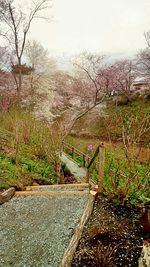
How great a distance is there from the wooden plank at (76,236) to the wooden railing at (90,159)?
1.81ft

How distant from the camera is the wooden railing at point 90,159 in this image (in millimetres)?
5730

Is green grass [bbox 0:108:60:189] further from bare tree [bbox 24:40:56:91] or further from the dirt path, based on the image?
bare tree [bbox 24:40:56:91]

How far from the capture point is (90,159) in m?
12.7

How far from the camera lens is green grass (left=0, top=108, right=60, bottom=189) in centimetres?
712

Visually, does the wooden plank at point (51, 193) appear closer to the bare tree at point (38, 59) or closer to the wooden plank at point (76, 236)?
the wooden plank at point (76, 236)

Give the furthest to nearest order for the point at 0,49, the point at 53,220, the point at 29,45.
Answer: the point at 29,45, the point at 0,49, the point at 53,220

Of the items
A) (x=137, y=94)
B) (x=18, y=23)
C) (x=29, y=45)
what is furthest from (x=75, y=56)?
(x=18, y=23)

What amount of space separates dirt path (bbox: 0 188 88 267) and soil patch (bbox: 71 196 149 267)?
259 mm

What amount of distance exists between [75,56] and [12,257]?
33009 millimetres

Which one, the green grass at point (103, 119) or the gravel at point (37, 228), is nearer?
the gravel at point (37, 228)

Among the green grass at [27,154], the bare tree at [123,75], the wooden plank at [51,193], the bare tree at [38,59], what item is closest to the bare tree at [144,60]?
the bare tree at [123,75]

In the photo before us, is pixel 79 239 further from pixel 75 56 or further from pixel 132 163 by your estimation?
pixel 75 56

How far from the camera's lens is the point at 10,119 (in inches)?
497

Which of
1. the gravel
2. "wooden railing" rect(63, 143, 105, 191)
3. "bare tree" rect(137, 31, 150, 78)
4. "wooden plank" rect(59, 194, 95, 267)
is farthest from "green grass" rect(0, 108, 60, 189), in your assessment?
"bare tree" rect(137, 31, 150, 78)
